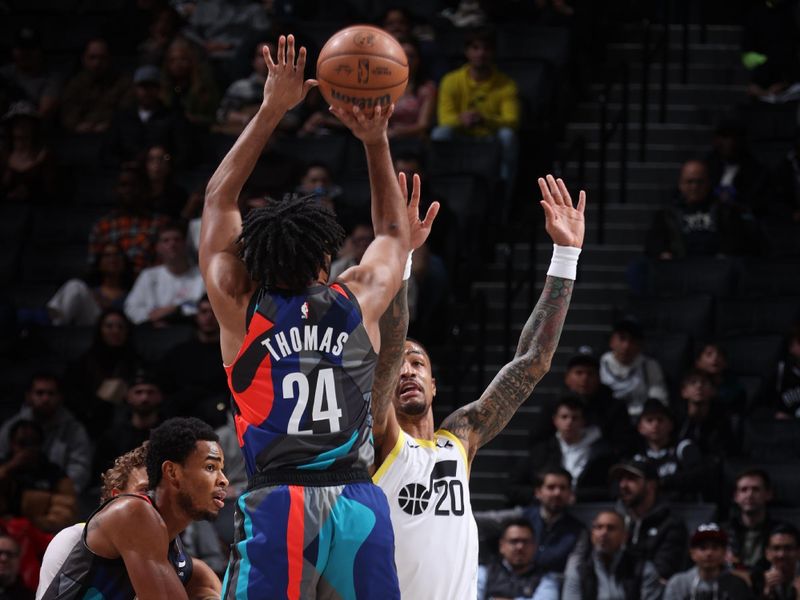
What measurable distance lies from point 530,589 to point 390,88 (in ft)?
18.7

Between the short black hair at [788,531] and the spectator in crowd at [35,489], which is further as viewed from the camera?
the spectator in crowd at [35,489]

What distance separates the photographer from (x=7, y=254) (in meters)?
13.9

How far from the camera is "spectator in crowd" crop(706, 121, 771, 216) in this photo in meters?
13.1

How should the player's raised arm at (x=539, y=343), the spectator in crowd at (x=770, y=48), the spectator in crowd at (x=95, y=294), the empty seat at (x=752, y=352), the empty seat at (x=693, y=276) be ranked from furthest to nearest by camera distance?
the spectator in crowd at (x=770, y=48) → the spectator in crowd at (x=95, y=294) → the empty seat at (x=693, y=276) → the empty seat at (x=752, y=352) → the player's raised arm at (x=539, y=343)

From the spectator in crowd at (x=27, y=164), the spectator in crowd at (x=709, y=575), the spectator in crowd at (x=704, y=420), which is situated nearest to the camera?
the spectator in crowd at (x=709, y=575)

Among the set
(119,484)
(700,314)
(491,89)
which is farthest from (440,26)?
(119,484)

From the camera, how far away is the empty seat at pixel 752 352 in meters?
12.1

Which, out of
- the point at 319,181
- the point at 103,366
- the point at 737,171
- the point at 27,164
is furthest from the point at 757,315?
the point at 27,164

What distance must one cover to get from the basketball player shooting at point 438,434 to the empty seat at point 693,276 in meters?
6.18

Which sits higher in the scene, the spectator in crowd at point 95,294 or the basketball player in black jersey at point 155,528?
the spectator in crowd at point 95,294

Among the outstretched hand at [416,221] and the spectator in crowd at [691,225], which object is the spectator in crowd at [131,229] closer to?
the spectator in crowd at [691,225]

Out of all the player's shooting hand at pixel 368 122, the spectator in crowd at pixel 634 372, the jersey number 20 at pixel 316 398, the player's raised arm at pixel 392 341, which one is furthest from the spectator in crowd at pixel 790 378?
the jersey number 20 at pixel 316 398

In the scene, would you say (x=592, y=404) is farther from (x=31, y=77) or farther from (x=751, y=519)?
(x=31, y=77)

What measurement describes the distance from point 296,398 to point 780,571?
5.90 metres
